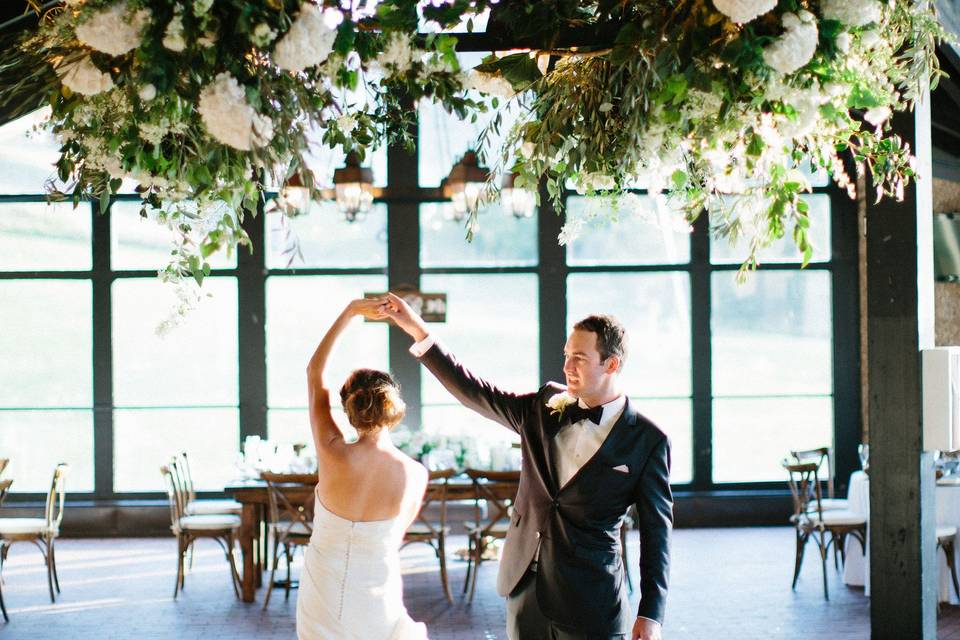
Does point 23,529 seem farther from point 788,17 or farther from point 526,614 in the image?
point 788,17

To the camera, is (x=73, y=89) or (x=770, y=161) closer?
(x=73, y=89)

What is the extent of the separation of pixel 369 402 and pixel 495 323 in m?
6.60

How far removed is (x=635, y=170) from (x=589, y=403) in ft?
2.47

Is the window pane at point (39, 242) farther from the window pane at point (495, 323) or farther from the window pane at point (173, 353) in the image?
the window pane at point (495, 323)

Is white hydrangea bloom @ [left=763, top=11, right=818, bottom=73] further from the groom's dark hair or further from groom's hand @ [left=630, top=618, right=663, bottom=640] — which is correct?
groom's hand @ [left=630, top=618, right=663, bottom=640]

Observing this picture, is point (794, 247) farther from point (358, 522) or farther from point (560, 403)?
point (560, 403)

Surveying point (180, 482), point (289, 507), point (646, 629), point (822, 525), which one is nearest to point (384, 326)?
point (180, 482)

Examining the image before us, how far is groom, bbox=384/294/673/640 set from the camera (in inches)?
119

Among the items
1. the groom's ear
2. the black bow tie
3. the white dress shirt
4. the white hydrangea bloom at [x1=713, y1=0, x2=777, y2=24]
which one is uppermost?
the white hydrangea bloom at [x1=713, y1=0, x2=777, y2=24]

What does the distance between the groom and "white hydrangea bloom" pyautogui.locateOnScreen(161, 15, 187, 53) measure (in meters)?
1.09

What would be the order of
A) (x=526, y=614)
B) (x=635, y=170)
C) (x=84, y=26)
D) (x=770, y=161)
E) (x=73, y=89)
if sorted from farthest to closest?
(x=526, y=614) < (x=635, y=170) < (x=770, y=161) < (x=73, y=89) < (x=84, y=26)

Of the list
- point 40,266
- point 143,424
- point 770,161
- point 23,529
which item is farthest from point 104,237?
point 770,161

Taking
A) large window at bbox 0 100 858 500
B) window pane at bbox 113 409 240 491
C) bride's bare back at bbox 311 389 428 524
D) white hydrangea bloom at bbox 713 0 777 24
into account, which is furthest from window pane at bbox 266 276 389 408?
white hydrangea bloom at bbox 713 0 777 24

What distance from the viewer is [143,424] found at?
10211 millimetres
